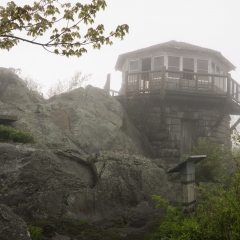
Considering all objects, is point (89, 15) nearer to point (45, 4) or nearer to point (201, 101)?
point (45, 4)

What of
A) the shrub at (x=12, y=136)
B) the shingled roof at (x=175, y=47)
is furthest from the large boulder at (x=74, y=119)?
the shingled roof at (x=175, y=47)

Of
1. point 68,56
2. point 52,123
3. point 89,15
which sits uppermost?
point 89,15

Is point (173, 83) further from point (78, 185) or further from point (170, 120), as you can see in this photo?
point (78, 185)

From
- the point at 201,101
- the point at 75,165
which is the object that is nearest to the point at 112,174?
the point at 75,165

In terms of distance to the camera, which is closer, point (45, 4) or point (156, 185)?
point (45, 4)

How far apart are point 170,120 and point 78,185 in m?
8.00

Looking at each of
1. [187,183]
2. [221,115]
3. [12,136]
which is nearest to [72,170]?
Answer: [12,136]

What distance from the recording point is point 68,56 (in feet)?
19.9

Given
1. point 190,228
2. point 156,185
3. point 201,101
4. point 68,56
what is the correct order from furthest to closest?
point 201,101
point 156,185
point 68,56
point 190,228

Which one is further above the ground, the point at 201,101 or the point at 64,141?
the point at 201,101

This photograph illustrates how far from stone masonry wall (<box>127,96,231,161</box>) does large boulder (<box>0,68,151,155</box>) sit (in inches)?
28.6

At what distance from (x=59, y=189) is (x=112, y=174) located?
1.67 metres

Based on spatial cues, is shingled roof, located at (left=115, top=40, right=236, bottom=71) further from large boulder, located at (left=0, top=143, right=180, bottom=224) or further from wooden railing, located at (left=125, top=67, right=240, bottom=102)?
large boulder, located at (left=0, top=143, right=180, bottom=224)

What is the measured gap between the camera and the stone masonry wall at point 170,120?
44.3ft
